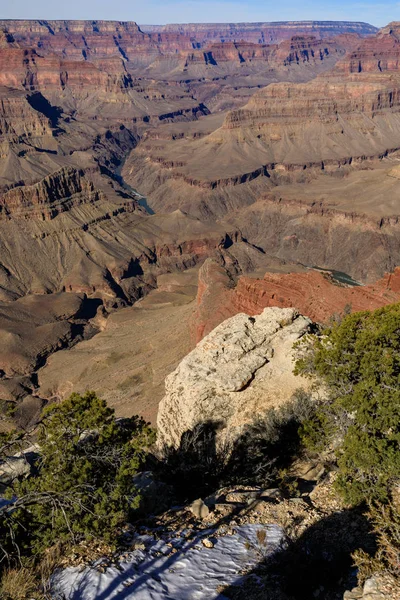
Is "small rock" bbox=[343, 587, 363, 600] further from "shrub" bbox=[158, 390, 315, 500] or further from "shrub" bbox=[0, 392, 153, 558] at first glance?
"shrub" bbox=[158, 390, 315, 500]

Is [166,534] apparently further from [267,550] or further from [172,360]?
[172,360]

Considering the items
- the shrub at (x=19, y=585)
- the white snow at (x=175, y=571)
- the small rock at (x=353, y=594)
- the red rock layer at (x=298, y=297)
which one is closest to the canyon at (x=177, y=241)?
the red rock layer at (x=298, y=297)

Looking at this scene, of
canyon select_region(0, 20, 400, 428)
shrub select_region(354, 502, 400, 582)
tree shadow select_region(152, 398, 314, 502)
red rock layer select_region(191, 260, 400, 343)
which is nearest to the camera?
shrub select_region(354, 502, 400, 582)

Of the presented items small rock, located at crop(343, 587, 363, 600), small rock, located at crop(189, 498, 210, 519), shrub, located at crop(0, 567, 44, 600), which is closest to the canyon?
shrub, located at crop(0, 567, 44, 600)

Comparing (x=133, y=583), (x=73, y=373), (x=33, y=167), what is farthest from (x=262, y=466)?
(x=33, y=167)

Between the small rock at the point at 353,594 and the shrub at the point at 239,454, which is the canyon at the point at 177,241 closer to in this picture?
the shrub at the point at 239,454

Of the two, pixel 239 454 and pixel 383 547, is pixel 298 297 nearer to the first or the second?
pixel 239 454
